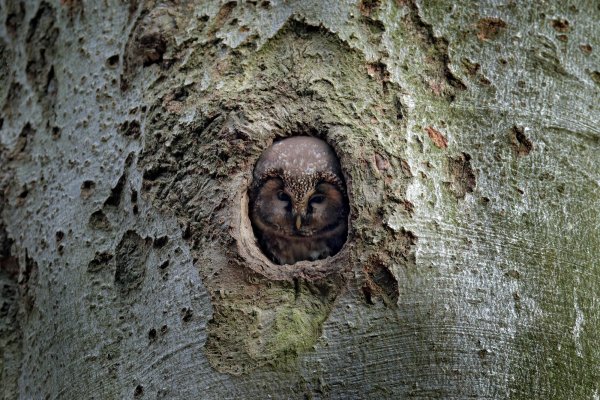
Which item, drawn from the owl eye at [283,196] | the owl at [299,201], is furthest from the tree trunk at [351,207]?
the owl eye at [283,196]

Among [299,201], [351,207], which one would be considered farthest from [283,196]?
[351,207]

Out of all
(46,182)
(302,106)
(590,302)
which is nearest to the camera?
(590,302)

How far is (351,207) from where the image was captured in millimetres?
1953

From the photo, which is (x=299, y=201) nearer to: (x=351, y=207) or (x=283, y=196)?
(x=283, y=196)

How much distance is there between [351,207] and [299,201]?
803 millimetres

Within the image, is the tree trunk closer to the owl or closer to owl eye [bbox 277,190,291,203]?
the owl

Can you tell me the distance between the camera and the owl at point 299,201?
7.37ft

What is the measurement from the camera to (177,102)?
215 cm

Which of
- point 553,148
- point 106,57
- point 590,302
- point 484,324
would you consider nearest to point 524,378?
point 484,324

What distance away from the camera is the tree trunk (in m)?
1.84

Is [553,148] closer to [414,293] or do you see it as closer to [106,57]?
[414,293]

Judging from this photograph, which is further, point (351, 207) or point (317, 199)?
point (317, 199)

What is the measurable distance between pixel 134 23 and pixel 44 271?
29.0 inches

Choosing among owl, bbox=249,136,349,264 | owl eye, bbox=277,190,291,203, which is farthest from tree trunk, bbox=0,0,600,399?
owl eye, bbox=277,190,291,203
